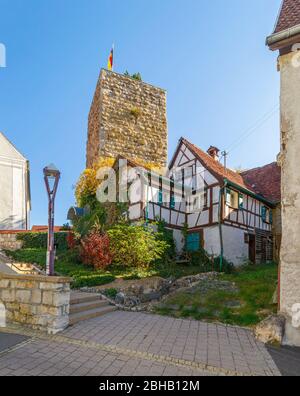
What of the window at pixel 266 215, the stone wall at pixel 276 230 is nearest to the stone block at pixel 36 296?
the window at pixel 266 215

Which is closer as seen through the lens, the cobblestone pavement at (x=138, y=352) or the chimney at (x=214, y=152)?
the cobblestone pavement at (x=138, y=352)

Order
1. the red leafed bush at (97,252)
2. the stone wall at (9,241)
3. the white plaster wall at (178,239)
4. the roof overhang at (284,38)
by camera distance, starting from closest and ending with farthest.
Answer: the roof overhang at (284,38) → the red leafed bush at (97,252) → the white plaster wall at (178,239) → the stone wall at (9,241)

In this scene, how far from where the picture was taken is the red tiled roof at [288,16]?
653cm

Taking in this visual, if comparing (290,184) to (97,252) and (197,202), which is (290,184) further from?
(197,202)

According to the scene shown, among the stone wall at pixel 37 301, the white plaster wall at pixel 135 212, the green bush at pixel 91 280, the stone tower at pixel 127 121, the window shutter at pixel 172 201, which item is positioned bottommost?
the green bush at pixel 91 280

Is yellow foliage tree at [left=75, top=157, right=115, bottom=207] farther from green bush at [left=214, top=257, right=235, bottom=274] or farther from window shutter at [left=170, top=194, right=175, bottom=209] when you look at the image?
green bush at [left=214, top=257, right=235, bottom=274]

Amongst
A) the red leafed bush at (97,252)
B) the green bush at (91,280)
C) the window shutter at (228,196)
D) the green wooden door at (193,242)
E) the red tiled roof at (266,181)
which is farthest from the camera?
the red tiled roof at (266,181)

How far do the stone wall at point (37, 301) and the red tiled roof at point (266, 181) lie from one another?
58.8ft

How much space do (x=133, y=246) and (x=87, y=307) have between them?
214 inches

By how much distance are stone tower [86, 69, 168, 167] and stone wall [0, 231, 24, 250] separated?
8.47 m

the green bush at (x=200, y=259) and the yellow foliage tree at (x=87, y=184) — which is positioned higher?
the yellow foliage tree at (x=87, y=184)

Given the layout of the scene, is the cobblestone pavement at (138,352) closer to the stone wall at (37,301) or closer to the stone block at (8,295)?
the stone wall at (37,301)
